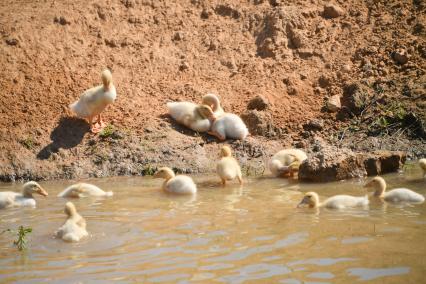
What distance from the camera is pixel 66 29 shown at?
585 inches

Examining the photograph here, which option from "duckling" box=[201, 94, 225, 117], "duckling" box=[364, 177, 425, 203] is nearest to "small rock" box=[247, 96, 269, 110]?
"duckling" box=[201, 94, 225, 117]

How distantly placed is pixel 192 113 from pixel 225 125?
2.15 feet

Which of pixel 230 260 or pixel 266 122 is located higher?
pixel 266 122

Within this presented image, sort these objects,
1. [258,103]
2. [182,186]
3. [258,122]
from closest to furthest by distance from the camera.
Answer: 1. [182,186]
2. [258,122]
3. [258,103]

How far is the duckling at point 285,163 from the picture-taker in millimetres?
11484

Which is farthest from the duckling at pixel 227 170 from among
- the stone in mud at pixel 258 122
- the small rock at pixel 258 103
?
the small rock at pixel 258 103

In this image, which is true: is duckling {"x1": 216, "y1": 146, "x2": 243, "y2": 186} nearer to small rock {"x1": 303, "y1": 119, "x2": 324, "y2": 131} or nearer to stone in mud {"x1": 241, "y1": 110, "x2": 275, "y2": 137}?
stone in mud {"x1": 241, "y1": 110, "x2": 275, "y2": 137}

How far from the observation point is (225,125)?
12.9 meters

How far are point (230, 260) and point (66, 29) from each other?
9.68 meters

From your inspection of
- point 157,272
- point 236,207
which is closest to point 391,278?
point 157,272

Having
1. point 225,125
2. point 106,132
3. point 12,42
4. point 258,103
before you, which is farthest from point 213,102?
point 12,42

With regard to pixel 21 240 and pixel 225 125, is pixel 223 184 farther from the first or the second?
pixel 21 240

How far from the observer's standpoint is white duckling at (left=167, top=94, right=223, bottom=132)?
513 inches

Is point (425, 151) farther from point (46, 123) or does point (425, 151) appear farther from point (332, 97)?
point (46, 123)
